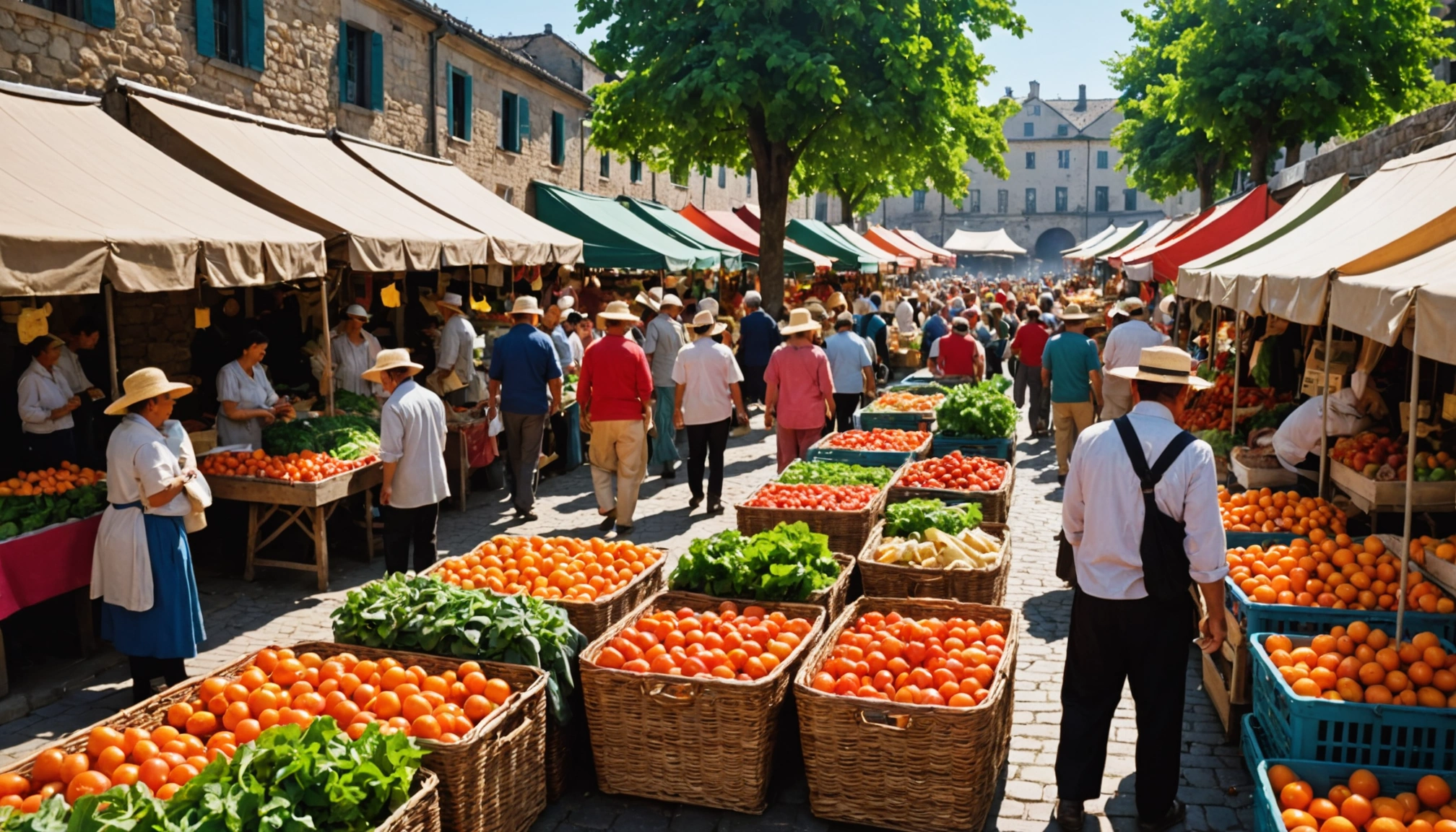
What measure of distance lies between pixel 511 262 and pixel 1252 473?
860 centimetres

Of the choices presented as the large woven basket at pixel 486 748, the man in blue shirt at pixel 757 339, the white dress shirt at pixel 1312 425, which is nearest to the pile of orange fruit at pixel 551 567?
the large woven basket at pixel 486 748

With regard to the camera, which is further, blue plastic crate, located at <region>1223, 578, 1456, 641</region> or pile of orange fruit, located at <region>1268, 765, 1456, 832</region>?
blue plastic crate, located at <region>1223, 578, 1456, 641</region>

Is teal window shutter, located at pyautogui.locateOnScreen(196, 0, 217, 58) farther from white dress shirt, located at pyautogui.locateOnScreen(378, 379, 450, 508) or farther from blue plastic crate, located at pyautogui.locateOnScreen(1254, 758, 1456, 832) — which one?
blue plastic crate, located at pyautogui.locateOnScreen(1254, 758, 1456, 832)

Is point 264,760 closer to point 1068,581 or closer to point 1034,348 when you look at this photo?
point 1068,581

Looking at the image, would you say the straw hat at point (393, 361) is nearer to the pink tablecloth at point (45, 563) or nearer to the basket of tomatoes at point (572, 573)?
the basket of tomatoes at point (572, 573)

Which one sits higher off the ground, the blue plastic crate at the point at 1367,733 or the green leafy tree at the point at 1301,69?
the green leafy tree at the point at 1301,69

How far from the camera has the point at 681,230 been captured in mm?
22281

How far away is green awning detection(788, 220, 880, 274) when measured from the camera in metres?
26.5

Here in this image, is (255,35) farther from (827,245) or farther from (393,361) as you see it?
(827,245)

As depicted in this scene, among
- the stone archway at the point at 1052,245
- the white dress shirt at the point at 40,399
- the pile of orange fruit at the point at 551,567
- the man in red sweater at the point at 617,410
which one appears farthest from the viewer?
the stone archway at the point at 1052,245

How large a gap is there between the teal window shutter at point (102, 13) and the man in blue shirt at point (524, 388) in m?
4.68

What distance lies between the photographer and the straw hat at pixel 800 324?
1040 centimetres

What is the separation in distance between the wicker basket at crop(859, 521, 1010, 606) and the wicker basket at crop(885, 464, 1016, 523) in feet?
4.84

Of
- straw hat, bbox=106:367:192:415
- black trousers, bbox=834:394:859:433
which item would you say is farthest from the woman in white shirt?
black trousers, bbox=834:394:859:433
